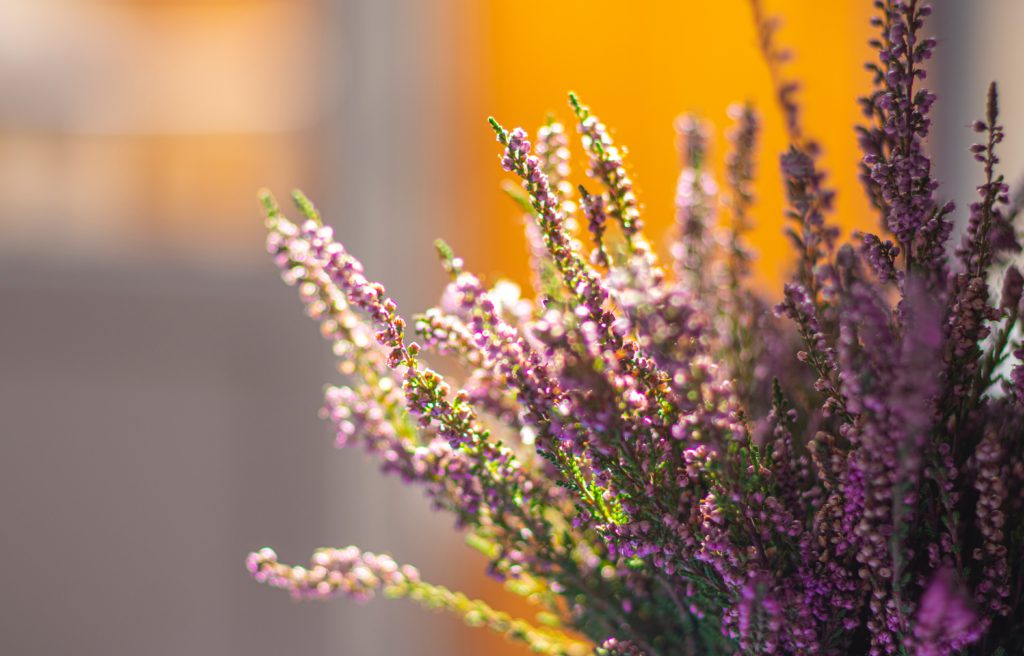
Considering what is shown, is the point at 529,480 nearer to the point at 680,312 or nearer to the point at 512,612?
the point at 680,312

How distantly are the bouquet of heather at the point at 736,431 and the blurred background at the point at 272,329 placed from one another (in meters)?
1.31

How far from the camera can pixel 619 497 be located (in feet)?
1.44

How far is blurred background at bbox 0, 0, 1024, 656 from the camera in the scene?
1771 mm

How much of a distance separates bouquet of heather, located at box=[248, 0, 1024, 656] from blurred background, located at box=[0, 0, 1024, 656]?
4.28ft

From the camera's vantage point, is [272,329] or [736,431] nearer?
[736,431]

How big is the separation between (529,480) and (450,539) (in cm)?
140

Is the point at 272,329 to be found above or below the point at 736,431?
above

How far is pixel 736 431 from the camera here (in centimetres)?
43

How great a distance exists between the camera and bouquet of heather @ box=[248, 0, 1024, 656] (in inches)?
15.2

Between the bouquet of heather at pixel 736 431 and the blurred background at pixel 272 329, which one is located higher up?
the blurred background at pixel 272 329

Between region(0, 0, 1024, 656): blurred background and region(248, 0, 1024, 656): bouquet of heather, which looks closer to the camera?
region(248, 0, 1024, 656): bouquet of heather

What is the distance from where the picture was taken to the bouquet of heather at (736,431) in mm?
387

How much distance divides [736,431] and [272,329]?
147cm

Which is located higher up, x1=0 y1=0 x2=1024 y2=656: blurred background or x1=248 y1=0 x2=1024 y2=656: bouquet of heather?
x1=0 y1=0 x2=1024 y2=656: blurred background
